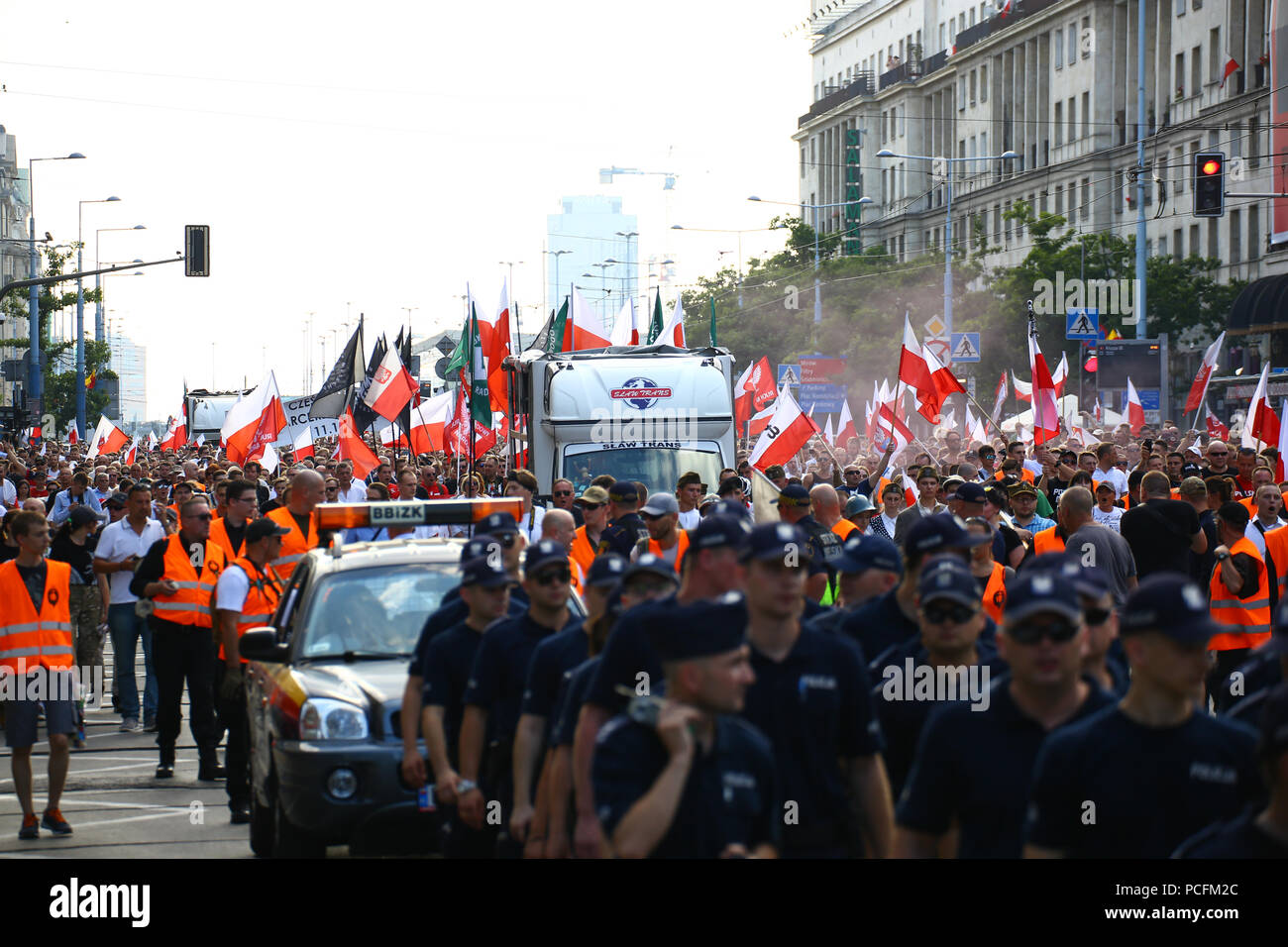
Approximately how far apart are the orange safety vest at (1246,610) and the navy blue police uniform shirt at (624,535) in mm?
3621

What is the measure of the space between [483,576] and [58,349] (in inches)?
2255

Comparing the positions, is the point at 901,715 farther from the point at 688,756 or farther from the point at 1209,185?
the point at 1209,185

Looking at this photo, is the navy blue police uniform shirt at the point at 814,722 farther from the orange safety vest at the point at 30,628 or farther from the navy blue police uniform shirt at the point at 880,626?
the orange safety vest at the point at 30,628

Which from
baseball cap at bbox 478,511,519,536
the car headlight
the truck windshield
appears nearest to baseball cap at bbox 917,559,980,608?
baseball cap at bbox 478,511,519,536

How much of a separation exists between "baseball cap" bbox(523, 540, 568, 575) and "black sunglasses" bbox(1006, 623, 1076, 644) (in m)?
2.50

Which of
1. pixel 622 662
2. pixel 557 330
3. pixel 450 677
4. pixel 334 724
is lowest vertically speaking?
pixel 334 724

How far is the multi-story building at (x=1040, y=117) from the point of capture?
2589 inches

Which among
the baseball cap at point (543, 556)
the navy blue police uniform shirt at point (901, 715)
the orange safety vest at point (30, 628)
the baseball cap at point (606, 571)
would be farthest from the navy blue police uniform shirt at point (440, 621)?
the orange safety vest at point (30, 628)

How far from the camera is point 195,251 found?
3247cm

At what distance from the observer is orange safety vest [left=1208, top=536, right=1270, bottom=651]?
1071 cm

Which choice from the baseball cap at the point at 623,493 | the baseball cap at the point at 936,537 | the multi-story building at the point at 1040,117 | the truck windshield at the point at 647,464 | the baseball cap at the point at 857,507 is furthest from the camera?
the multi-story building at the point at 1040,117

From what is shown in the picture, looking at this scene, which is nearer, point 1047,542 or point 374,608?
point 374,608

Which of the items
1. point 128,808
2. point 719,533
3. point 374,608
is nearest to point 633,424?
point 128,808
